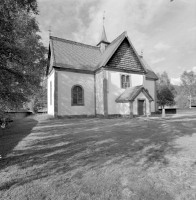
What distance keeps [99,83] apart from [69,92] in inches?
162

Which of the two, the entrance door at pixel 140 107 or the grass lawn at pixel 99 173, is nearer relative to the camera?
the grass lawn at pixel 99 173

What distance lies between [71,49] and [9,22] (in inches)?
671

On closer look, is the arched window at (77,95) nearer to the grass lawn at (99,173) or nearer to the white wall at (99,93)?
the white wall at (99,93)

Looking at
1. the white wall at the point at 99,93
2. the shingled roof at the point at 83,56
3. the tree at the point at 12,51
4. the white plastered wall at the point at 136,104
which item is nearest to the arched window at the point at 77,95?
the white wall at the point at 99,93

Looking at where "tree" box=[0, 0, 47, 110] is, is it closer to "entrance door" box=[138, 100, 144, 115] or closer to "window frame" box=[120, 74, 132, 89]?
"window frame" box=[120, 74, 132, 89]

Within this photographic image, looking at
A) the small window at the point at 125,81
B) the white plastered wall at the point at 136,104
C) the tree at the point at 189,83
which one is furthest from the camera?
the tree at the point at 189,83

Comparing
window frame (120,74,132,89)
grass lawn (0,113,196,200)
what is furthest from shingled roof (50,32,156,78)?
grass lawn (0,113,196,200)

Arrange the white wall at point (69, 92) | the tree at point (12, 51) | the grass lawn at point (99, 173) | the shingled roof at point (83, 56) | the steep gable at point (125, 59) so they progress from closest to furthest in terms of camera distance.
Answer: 1. the grass lawn at point (99, 173)
2. the tree at point (12, 51)
3. the white wall at point (69, 92)
4. the shingled roof at point (83, 56)
5. the steep gable at point (125, 59)

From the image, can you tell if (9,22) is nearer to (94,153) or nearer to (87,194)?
(94,153)

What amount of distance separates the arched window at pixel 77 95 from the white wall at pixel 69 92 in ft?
1.32

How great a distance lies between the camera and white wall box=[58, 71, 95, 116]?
18.4 meters

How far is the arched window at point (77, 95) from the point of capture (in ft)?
62.9

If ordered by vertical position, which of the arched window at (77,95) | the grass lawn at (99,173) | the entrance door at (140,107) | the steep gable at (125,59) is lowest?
the grass lawn at (99,173)

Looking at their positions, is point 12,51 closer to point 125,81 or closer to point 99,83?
point 99,83
